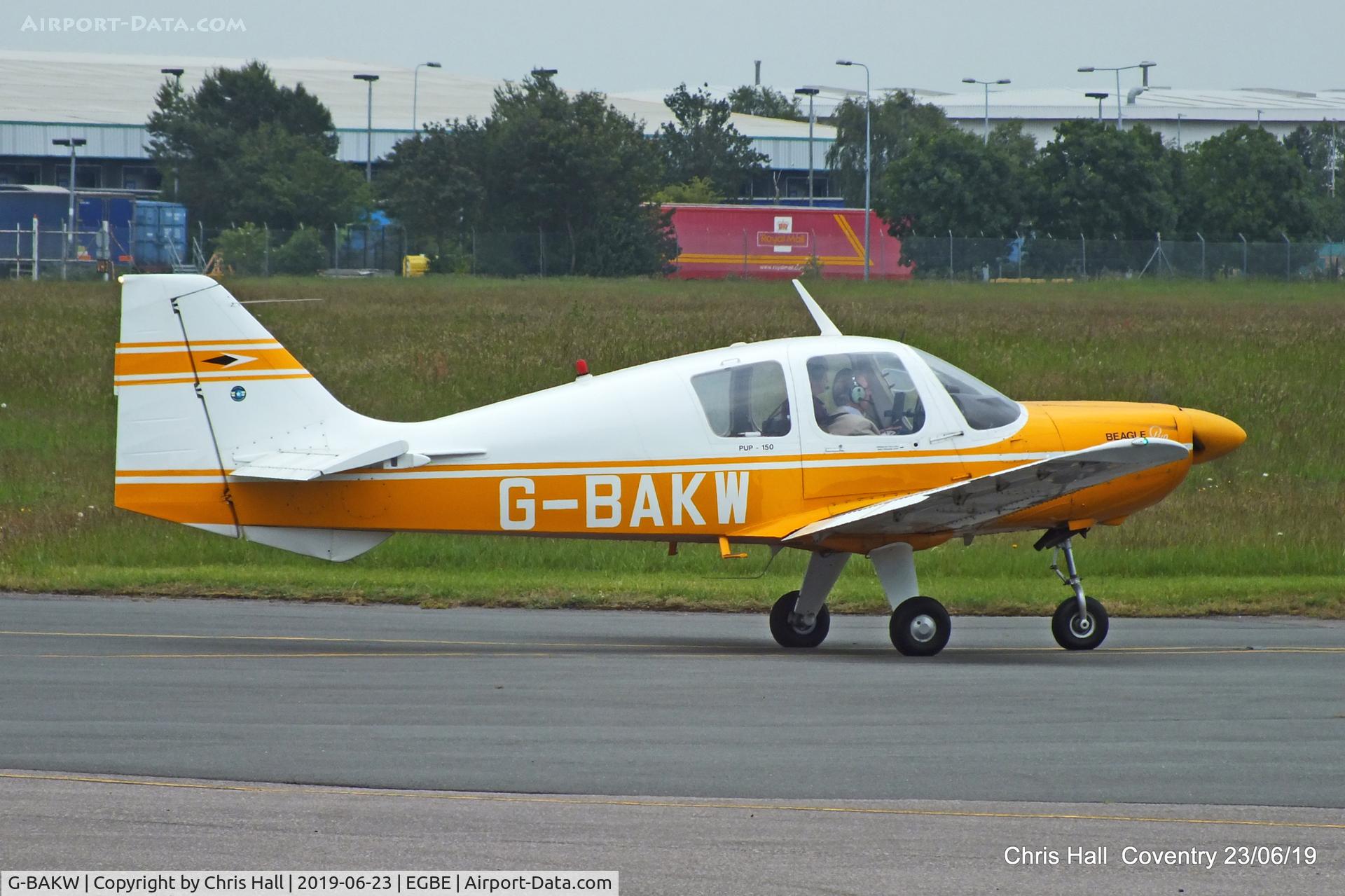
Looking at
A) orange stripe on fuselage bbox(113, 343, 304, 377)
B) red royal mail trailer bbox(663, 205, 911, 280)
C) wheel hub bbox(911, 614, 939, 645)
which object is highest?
red royal mail trailer bbox(663, 205, 911, 280)

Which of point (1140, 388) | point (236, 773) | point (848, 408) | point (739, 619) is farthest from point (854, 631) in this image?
point (1140, 388)

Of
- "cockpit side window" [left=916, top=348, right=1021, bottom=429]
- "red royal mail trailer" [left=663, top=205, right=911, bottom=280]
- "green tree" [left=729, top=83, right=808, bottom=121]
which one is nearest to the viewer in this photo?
"cockpit side window" [left=916, top=348, right=1021, bottom=429]

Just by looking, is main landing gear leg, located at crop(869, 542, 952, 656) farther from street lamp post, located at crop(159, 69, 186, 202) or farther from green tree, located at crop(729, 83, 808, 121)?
green tree, located at crop(729, 83, 808, 121)

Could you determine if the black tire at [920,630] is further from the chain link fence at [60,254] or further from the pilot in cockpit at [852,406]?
the chain link fence at [60,254]

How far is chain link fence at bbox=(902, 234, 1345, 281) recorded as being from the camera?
60.3 m

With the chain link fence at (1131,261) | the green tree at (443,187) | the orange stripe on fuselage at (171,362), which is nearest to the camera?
the orange stripe on fuselage at (171,362)

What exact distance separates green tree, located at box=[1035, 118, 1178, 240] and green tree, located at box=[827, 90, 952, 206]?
31163 mm

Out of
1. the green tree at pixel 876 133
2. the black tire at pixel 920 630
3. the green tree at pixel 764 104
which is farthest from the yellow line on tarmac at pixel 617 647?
the green tree at pixel 764 104

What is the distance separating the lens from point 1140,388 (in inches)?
1062

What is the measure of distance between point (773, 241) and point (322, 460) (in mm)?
66802

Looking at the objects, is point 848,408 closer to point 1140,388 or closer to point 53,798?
point 53,798

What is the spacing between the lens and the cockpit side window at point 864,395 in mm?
11305

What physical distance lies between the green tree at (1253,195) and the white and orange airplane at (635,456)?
2622 inches

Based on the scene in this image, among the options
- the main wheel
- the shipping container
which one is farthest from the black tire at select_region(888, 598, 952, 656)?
the shipping container
